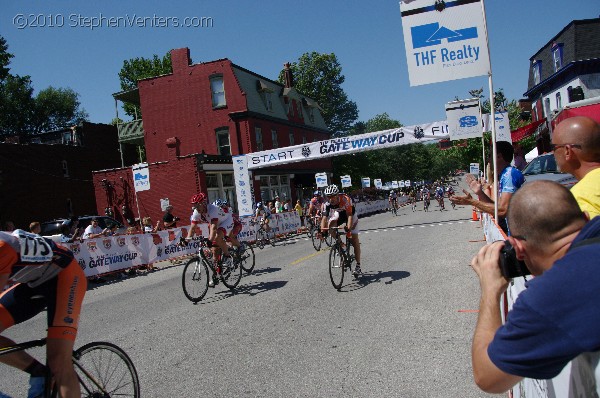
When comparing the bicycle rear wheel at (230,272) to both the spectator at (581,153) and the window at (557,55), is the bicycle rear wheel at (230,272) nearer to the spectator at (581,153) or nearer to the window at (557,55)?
the spectator at (581,153)

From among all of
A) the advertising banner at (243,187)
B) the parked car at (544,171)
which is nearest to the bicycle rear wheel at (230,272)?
the parked car at (544,171)

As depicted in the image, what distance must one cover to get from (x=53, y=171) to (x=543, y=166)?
3694cm

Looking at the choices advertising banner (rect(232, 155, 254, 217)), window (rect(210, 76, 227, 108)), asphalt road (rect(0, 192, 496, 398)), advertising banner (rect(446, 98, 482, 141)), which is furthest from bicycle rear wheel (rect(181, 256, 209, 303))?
window (rect(210, 76, 227, 108))

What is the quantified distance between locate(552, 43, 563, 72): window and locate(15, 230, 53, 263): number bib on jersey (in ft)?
125

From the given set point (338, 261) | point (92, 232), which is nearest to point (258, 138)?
point (92, 232)

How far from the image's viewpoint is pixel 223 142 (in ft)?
117

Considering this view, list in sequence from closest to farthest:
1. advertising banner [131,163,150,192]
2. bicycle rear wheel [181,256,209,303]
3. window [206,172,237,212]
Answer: bicycle rear wheel [181,256,209,303], advertising banner [131,163,150,192], window [206,172,237,212]

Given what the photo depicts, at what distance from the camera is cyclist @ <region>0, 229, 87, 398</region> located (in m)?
3.34

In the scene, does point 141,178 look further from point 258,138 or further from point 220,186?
point 258,138

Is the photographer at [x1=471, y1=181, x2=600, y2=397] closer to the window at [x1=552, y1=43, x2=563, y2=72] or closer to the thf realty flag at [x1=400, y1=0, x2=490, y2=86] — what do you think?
the thf realty flag at [x1=400, y1=0, x2=490, y2=86]

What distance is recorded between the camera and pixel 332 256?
8.88 metres

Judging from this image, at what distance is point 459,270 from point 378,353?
505 cm

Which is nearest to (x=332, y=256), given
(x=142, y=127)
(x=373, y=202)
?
(x=142, y=127)

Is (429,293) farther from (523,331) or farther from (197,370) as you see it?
(523,331)
